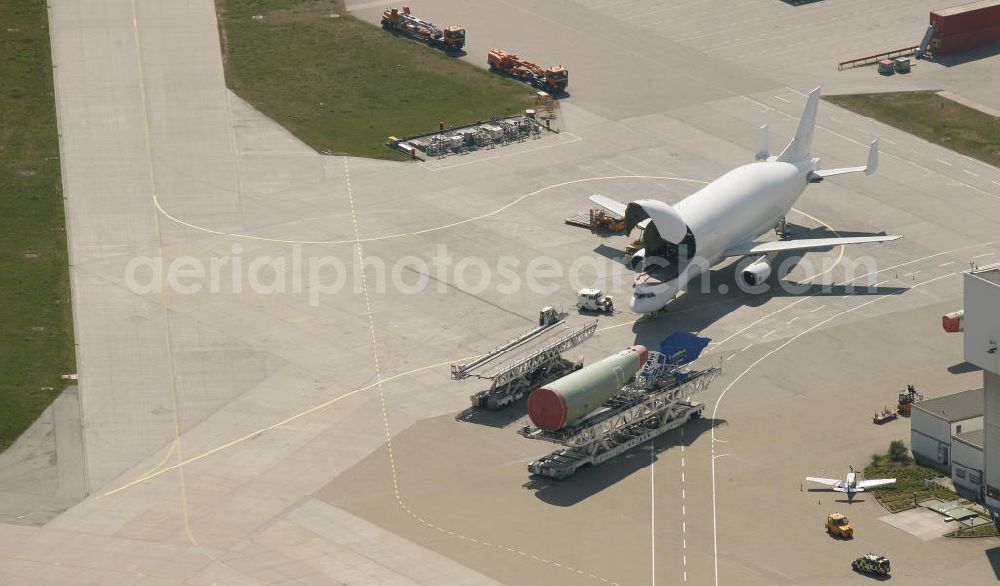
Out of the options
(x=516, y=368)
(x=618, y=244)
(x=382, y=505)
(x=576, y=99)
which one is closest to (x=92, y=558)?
(x=382, y=505)

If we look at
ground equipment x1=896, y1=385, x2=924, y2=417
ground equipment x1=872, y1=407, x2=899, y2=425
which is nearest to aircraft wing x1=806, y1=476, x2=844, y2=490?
ground equipment x1=872, y1=407, x2=899, y2=425

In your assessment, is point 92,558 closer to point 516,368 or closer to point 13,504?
point 13,504

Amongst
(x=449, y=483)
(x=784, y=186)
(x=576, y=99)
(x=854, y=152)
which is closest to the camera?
(x=449, y=483)

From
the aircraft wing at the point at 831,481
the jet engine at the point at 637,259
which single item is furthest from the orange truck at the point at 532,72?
the aircraft wing at the point at 831,481

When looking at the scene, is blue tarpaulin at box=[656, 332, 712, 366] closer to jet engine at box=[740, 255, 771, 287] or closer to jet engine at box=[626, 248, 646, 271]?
jet engine at box=[626, 248, 646, 271]

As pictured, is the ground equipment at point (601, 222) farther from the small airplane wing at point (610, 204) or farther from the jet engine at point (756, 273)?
the jet engine at point (756, 273)
